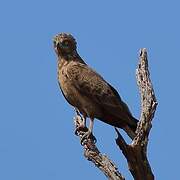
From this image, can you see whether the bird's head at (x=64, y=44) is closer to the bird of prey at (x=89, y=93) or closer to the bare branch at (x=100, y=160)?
the bird of prey at (x=89, y=93)

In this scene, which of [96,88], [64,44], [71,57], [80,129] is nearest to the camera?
[80,129]

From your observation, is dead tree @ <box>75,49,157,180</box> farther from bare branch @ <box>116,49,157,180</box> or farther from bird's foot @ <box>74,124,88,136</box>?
bird's foot @ <box>74,124,88,136</box>

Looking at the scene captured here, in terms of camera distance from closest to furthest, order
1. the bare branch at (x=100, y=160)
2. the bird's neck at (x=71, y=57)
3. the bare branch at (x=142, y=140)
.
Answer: the bare branch at (x=142, y=140) < the bare branch at (x=100, y=160) < the bird's neck at (x=71, y=57)

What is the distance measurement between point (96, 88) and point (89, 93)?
0.15 metres

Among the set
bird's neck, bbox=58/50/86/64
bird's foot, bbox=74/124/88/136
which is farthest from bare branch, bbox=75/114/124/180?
bird's neck, bbox=58/50/86/64

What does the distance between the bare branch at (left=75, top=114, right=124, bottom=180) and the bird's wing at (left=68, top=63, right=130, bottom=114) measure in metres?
1.00

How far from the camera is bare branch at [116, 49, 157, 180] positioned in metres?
9.45

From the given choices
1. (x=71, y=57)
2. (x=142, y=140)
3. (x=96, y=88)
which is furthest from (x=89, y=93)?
(x=142, y=140)

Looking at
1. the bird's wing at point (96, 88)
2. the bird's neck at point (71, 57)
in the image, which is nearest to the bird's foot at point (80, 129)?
the bird's wing at point (96, 88)

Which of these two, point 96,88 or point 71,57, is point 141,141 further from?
point 71,57

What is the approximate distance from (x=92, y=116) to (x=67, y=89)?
2.14 feet

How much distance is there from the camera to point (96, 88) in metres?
11.8

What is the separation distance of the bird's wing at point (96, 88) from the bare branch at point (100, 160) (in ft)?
3.28

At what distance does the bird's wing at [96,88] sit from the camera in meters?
11.6
